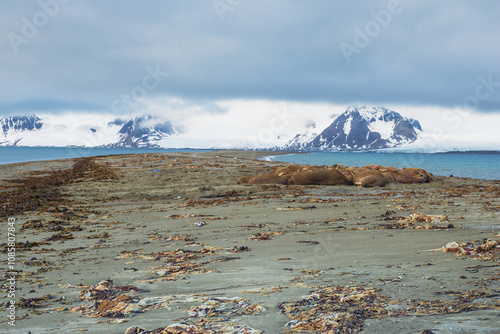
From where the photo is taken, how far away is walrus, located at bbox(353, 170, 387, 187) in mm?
16750

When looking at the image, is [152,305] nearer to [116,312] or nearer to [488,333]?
[116,312]

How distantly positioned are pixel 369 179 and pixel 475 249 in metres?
11.5

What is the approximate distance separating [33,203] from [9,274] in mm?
8403

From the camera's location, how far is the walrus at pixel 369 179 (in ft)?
55.0

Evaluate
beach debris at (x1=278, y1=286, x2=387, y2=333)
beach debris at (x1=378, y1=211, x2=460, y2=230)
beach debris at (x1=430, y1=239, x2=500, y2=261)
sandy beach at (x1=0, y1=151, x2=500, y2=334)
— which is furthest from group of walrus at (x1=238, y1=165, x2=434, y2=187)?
beach debris at (x1=278, y1=286, x2=387, y2=333)

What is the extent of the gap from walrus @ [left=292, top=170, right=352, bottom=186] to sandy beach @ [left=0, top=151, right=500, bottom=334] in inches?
234

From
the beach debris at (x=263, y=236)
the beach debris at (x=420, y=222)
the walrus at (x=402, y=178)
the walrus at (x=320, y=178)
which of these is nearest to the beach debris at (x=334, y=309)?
the beach debris at (x=263, y=236)

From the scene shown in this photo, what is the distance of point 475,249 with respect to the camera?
5.52 meters

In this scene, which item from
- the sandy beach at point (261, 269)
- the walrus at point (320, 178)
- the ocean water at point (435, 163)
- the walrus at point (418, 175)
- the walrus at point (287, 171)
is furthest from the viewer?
the ocean water at point (435, 163)

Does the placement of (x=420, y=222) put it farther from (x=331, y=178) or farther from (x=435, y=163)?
(x=435, y=163)

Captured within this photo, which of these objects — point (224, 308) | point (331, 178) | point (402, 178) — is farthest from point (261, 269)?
point (402, 178)

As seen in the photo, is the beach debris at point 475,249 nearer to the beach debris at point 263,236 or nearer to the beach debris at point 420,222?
the beach debris at point 420,222

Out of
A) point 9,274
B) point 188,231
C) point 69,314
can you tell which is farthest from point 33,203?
point 69,314

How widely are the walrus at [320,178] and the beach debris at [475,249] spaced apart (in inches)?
452
